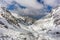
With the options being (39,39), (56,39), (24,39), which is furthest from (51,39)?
(24,39)

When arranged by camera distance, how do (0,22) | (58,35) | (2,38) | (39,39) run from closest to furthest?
(2,38), (0,22), (39,39), (58,35)

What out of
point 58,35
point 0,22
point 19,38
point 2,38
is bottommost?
point 2,38

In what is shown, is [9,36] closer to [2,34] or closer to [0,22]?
[2,34]

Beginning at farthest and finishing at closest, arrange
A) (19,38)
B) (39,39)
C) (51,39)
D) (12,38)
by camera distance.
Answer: (51,39) → (39,39) → (19,38) → (12,38)

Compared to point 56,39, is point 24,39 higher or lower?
lower

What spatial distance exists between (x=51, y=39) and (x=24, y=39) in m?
55.7

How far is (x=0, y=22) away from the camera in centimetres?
13475

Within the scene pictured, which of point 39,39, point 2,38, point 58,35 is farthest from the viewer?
point 58,35

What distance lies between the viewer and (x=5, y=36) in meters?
110

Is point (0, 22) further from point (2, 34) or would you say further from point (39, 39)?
point (39, 39)

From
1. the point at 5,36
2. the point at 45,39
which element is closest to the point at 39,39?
the point at 45,39

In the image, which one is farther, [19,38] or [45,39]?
[45,39]

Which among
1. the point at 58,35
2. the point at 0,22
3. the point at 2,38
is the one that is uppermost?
the point at 58,35

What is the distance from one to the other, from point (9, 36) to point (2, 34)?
6365mm
